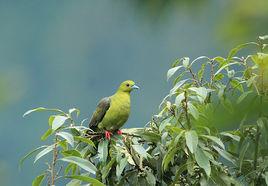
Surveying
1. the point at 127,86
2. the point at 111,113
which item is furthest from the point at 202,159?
the point at 127,86

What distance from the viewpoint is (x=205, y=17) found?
42 cm

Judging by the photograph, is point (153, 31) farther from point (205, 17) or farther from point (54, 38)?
point (54, 38)

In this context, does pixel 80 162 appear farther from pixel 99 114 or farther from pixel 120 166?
pixel 99 114

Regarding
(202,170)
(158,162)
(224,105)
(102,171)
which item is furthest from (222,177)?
(224,105)

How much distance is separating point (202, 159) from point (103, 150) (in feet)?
1.34

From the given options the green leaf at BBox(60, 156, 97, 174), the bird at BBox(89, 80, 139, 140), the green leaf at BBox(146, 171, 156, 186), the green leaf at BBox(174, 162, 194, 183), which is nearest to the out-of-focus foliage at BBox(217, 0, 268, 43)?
the green leaf at BBox(60, 156, 97, 174)

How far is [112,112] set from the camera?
97.7 inches

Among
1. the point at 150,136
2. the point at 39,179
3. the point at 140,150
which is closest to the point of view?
the point at 39,179

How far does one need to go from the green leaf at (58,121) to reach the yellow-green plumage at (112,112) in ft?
1.81

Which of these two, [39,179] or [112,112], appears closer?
[39,179]

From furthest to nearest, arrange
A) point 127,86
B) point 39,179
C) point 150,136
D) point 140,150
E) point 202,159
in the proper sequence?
1. point 127,86
2. point 150,136
3. point 140,150
4. point 202,159
5. point 39,179

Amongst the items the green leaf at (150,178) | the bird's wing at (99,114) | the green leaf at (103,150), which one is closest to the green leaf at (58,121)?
the green leaf at (103,150)

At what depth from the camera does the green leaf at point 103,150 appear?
191 cm

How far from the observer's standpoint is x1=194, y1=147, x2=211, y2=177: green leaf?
1.65 meters
